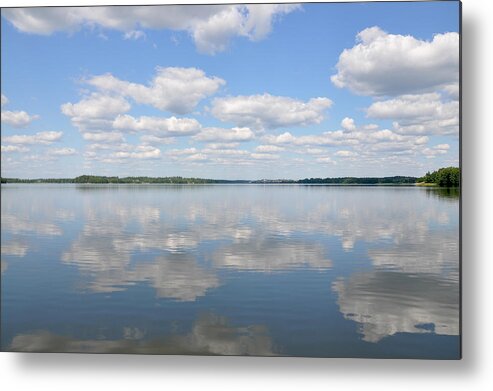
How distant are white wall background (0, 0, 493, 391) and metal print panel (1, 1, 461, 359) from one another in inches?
6.7

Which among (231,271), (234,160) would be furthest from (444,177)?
(231,271)

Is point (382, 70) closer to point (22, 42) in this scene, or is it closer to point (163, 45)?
point (163, 45)

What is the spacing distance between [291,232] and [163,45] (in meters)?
5.69

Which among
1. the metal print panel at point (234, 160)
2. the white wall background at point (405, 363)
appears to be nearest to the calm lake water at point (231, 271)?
the metal print panel at point (234, 160)

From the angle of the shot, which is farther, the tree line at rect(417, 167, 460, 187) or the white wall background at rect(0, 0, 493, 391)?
the tree line at rect(417, 167, 460, 187)

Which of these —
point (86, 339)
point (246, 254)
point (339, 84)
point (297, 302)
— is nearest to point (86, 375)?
point (86, 339)

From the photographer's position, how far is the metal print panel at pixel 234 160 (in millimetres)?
6941

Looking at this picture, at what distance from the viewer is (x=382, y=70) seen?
8.54 metres

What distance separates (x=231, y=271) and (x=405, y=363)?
389 cm

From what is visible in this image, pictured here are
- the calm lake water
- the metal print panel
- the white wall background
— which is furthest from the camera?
the metal print panel

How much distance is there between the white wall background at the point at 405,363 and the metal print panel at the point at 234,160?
0.17m

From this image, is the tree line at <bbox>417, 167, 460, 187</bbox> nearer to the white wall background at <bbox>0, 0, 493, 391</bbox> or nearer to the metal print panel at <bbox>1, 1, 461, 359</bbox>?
the metal print panel at <bbox>1, 1, 461, 359</bbox>

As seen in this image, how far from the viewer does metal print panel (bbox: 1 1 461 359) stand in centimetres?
694

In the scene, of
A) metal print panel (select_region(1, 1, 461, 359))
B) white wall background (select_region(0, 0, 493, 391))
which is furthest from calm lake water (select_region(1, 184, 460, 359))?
white wall background (select_region(0, 0, 493, 391))
